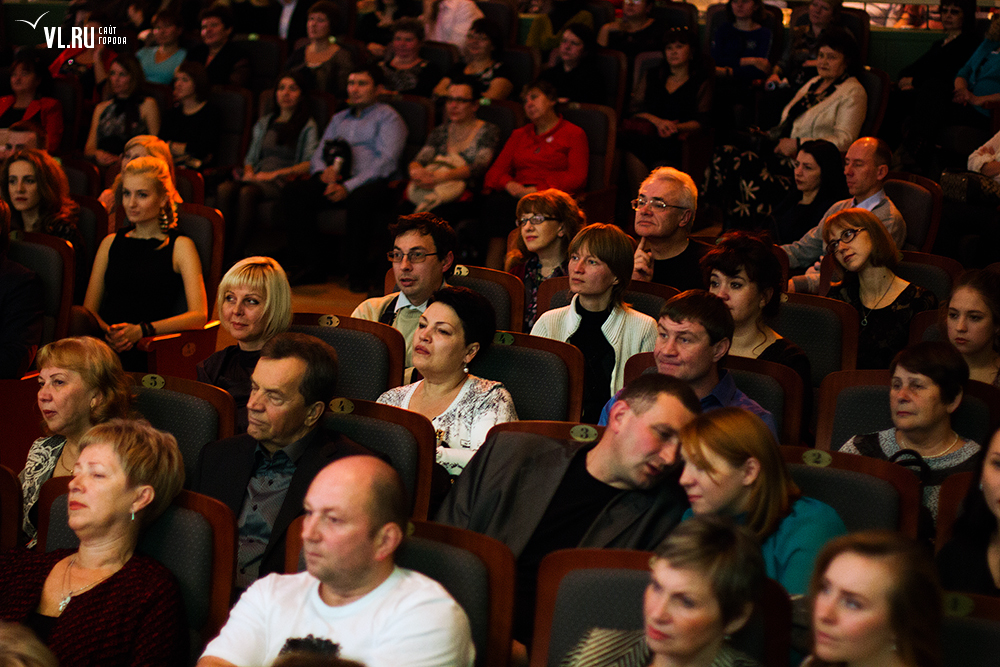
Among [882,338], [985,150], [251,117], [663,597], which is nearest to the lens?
[663,597]

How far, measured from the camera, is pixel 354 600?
5.28 ft

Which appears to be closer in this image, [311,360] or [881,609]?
[881,609]

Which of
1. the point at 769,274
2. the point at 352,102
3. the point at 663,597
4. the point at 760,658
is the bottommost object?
the point at 760,658

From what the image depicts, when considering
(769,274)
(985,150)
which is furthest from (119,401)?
(985,150)

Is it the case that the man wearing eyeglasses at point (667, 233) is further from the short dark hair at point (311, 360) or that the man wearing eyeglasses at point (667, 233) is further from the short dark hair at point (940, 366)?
the short dark hair at point (311, 360)

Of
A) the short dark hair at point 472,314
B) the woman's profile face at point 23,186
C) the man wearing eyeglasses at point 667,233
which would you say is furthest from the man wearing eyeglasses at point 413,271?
the woman's profile face at point 23,186

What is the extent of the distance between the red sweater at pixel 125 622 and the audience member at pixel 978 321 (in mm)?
1986

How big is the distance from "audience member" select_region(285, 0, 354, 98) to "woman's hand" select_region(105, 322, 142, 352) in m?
2.81

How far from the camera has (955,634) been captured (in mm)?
1434

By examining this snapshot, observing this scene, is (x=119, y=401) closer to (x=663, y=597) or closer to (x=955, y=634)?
(x=663, y=597)

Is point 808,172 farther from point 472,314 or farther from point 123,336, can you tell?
point 123,336

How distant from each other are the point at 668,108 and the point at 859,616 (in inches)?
169

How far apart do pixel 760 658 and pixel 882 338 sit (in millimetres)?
1798

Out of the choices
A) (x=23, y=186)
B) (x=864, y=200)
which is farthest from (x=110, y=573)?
(x=864, y=200)
